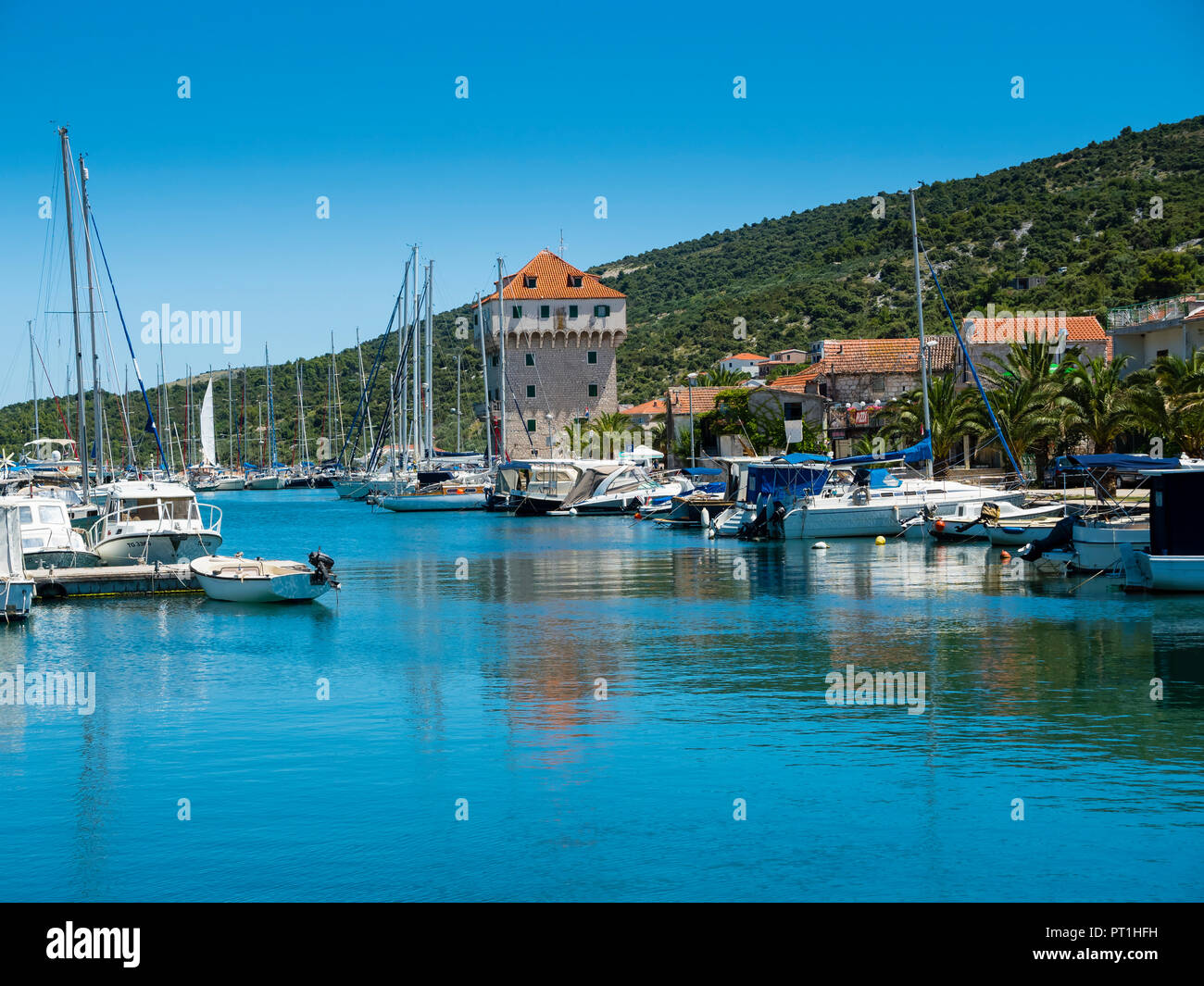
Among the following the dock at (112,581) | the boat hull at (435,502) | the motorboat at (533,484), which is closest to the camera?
the dock at (112,581)

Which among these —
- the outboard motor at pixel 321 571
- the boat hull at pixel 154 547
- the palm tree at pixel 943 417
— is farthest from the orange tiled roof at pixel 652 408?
the outboard motor at pixel 321 571

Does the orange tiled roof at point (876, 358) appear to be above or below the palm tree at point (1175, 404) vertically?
above

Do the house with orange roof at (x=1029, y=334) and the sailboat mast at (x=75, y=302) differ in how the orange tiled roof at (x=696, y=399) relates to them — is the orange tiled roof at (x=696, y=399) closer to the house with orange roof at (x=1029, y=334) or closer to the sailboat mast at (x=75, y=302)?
the house with orange roof at (x=1029, y=334)

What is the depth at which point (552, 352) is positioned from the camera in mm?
100688

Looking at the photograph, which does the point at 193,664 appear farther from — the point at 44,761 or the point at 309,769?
the point at 309,769

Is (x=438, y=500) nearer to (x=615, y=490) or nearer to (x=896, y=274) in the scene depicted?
(x=615, y=490)

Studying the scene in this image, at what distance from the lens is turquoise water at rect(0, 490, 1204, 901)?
1321cm

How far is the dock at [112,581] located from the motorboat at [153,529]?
28.8 inches

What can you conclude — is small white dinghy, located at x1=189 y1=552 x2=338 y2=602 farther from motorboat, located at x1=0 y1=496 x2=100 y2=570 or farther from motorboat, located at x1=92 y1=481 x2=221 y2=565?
motorboat, located at x1=0 y1=496 x2=100 y2=570

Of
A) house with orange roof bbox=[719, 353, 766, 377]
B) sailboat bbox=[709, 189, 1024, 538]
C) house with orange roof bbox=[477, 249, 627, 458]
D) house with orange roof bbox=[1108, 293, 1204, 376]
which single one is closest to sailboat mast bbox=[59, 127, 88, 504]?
sailboat bbox=[709, 189, 1024, 538]

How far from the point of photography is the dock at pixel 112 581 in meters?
35.4

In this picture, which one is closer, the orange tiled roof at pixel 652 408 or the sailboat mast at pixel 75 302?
the sailboat mast at pixel 75 302

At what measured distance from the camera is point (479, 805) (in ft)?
50.4
